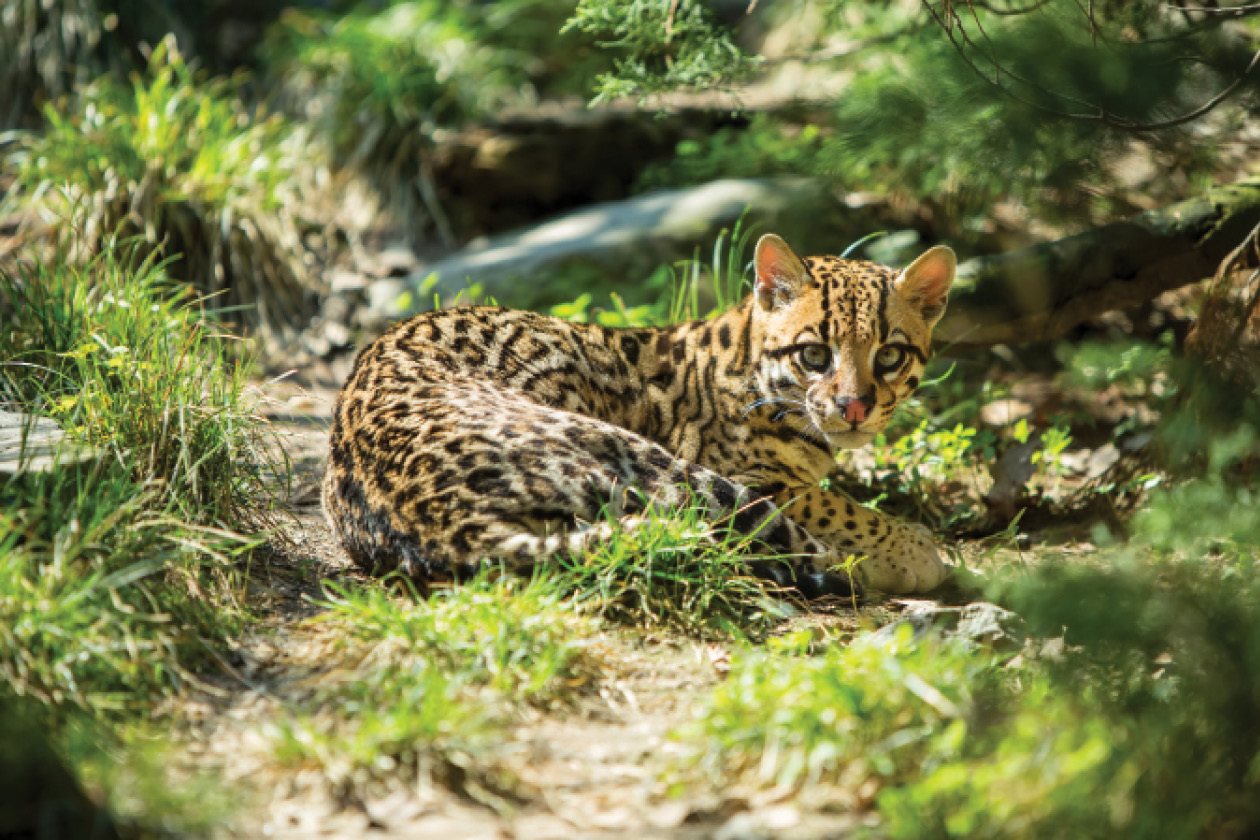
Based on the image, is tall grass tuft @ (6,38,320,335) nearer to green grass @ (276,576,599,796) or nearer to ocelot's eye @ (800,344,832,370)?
ocelot's eye @ (800,344,832,370)

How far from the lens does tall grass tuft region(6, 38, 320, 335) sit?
31.9 feet

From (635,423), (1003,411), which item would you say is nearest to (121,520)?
(635,423)

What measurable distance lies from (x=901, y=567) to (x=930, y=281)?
1398 mm

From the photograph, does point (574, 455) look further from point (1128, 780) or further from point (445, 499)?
point (1128, 780)

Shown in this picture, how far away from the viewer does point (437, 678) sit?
4.29 metres

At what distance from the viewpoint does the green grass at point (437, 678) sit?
4.01 meters

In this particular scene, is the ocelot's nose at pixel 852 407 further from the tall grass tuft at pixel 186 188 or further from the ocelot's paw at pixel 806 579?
the tall grass tuft at pixel 186 188

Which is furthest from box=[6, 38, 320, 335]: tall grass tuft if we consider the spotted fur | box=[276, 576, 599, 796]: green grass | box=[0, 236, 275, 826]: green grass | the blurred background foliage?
box=[276, 576, 599, 796]: green grass

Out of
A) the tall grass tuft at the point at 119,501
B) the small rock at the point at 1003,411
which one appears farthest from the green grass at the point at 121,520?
the small rock at the point at 1003,411

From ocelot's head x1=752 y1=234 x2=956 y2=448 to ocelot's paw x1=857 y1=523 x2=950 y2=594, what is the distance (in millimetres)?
524

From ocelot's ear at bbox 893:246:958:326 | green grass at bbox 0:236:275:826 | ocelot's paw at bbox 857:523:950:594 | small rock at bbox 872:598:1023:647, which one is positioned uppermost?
ocelot's ear at bbox 893:246:958:326

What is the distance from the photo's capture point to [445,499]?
5242mm

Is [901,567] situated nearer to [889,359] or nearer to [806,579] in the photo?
[806,579]

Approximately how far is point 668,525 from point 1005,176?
197 cm
